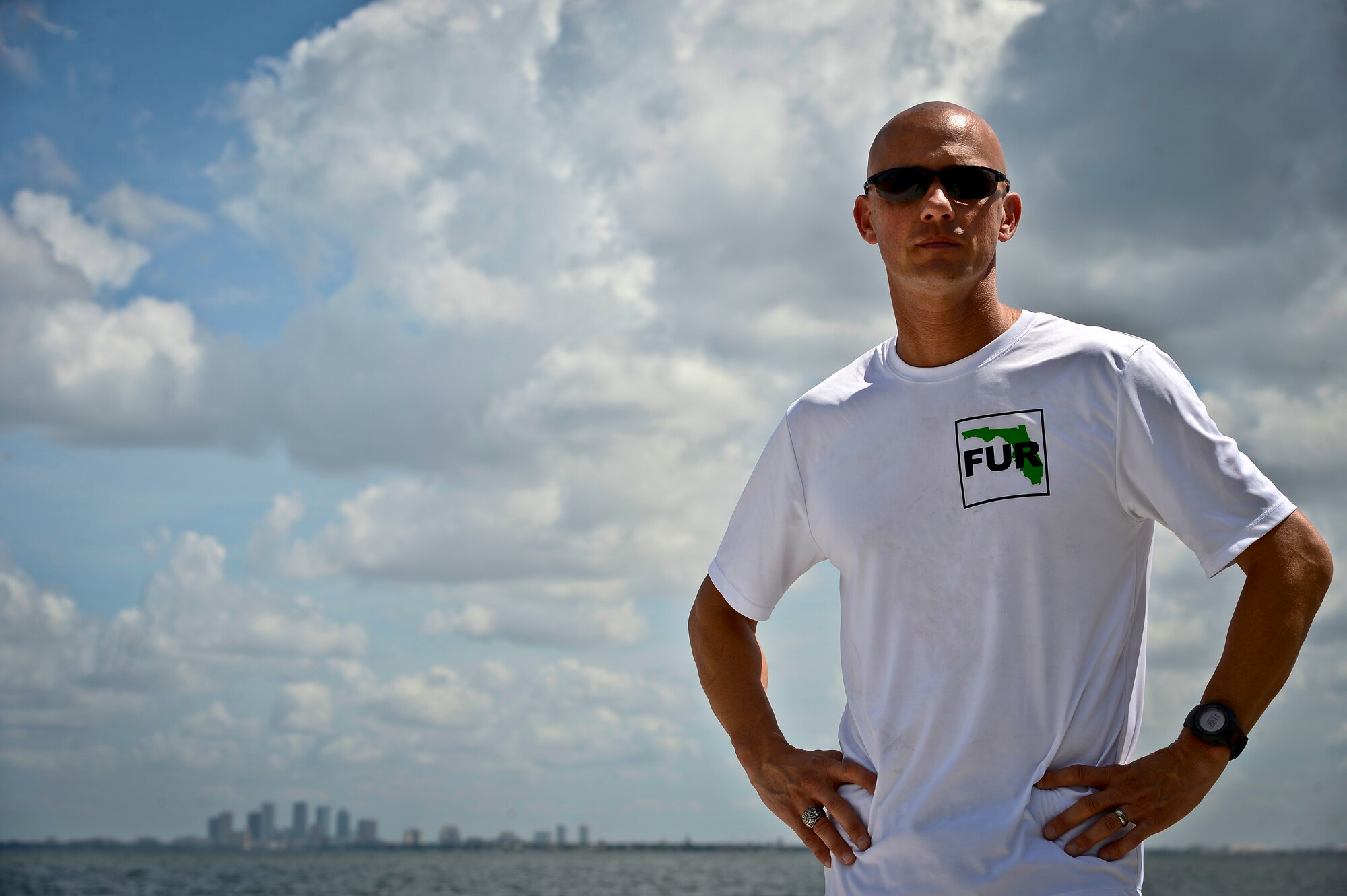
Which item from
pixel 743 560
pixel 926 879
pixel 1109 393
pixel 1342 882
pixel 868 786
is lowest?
pixel 1342 882

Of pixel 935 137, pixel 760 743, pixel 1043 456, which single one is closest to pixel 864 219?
pixel 935 137

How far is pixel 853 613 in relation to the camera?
135 inches

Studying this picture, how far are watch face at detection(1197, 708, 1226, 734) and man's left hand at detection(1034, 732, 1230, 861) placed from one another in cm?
4

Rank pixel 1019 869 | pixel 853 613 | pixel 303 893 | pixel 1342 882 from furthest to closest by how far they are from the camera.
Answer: pixel 1342 882 < pixel 303 893 < pixel 853 613 < pixel 1019 869

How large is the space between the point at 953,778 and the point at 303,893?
10273cm

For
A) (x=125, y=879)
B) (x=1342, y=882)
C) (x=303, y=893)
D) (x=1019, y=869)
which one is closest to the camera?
(x=1019, y=869)

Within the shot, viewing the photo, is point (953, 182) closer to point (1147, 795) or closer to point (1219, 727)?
point (1219, 727)

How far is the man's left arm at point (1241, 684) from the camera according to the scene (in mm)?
2844

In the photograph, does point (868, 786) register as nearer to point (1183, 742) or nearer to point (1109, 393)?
point (1183, 742)

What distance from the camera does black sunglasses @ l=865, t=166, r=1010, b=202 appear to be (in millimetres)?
3395

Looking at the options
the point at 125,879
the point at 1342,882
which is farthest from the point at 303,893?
the point at 1342,882

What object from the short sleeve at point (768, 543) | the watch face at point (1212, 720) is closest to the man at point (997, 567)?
the watch face at point (1212, 720)

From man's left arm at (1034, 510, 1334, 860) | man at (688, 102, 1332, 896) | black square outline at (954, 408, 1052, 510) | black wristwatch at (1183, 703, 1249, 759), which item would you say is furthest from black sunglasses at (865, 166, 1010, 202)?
black wristwatch at (1183, 703, 1249, 759)

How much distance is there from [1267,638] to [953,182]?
149 cm
